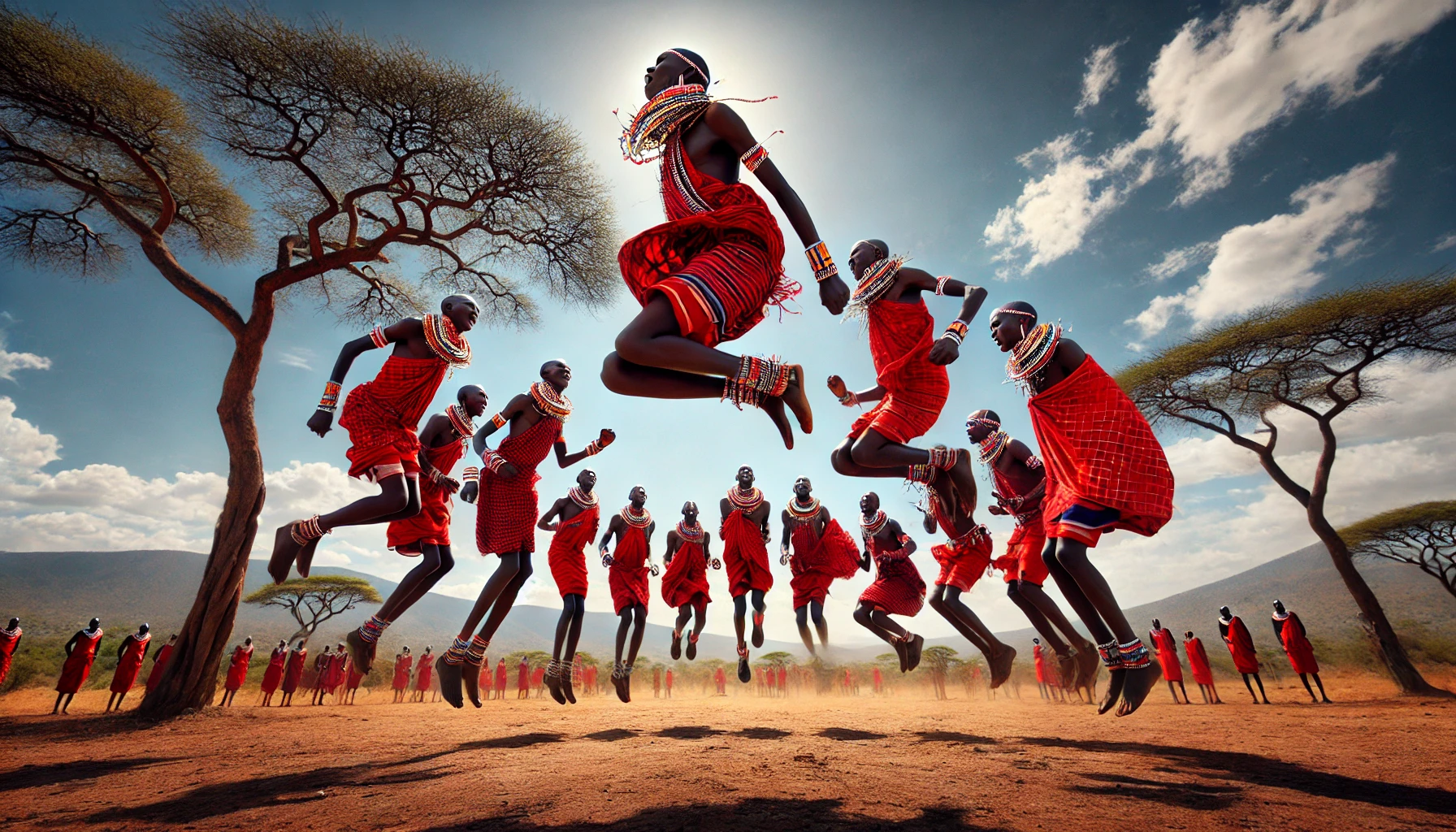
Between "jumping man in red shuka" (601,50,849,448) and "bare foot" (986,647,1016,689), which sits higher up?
"jumping man in red shuka" (601,50,849,448)

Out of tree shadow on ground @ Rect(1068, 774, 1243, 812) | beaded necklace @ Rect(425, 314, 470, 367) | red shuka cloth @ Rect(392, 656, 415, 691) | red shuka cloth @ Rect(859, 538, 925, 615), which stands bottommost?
red shuka cloth @ Rect(392, 656, 415, 691)

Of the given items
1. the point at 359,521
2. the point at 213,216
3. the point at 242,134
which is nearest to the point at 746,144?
the point at 359,521

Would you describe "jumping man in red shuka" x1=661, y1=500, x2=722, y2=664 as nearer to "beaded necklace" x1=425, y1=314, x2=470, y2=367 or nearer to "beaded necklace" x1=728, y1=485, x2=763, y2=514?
"beaded necklace" x1=728, y1=485, x2=763, y2=514

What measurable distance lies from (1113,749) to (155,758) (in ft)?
23.5

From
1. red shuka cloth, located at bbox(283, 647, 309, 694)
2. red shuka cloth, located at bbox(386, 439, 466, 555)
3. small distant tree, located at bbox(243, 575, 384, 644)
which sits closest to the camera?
red shuka cloth, located at bbox(386, 439, 466, 555)

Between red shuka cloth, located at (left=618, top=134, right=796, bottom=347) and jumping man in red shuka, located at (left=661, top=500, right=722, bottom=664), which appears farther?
jumping man in red shuka, located at (left=661, top=500, right=722, bottom=664)

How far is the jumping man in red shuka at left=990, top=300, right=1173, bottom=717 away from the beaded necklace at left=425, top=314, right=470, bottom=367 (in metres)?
4.38

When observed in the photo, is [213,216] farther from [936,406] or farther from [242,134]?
[936,406]

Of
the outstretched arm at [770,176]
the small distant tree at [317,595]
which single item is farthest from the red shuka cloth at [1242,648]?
the small distant tree at [317,595]

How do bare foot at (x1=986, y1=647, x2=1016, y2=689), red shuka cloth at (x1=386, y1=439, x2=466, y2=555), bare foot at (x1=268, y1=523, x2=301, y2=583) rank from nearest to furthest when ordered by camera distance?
bare foot at (x1=268, y1=523, x2=301, y2=583) → red shuka cloth at (x1=386, y1=439, x2=466, y2=555) → bare foot at (x1=986, y1=647, x2=1016, y2=689)

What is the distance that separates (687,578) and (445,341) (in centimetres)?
643

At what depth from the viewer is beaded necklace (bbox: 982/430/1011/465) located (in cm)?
662

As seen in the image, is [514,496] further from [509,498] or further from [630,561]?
[630,561]

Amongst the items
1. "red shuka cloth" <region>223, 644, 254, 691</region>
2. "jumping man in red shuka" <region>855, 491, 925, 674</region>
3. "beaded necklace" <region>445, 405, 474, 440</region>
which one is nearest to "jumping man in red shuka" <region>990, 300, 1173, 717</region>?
"jumping man in red shuka" <region>855, 491, 925, 674</region>
